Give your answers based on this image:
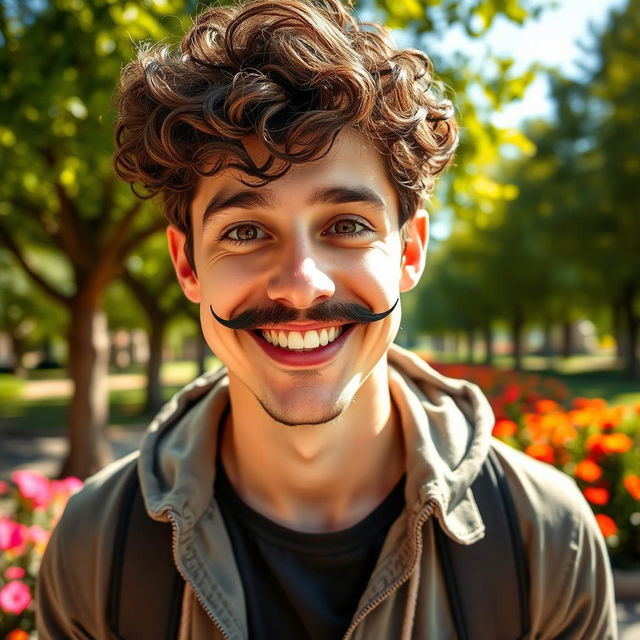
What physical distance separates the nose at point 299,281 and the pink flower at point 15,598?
2359mm

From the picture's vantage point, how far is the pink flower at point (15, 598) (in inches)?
119

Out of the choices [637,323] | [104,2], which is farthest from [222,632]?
[637,323]

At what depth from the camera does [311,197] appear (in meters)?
1.62

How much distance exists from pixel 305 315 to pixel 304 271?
112 millimetres

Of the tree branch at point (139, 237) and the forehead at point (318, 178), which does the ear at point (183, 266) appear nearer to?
the forehead at point (318, 178)

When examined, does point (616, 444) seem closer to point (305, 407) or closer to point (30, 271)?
point (305, 407)

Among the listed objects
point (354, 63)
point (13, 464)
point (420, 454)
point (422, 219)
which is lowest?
point (13, 464)

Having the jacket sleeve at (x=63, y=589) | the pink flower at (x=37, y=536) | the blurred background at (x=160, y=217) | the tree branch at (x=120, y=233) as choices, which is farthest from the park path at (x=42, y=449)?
the jacket sleeve at (x=63, y=589)

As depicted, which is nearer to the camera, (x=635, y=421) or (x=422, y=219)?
(x=422, y=219)

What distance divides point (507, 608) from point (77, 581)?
111 cm

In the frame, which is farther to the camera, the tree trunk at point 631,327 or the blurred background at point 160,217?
the tree trunk at point 631,327

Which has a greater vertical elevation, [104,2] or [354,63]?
[104,2]

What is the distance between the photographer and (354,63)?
1632 millimetres

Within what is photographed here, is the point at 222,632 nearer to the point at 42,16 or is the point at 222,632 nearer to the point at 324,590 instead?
the point at 324,590
